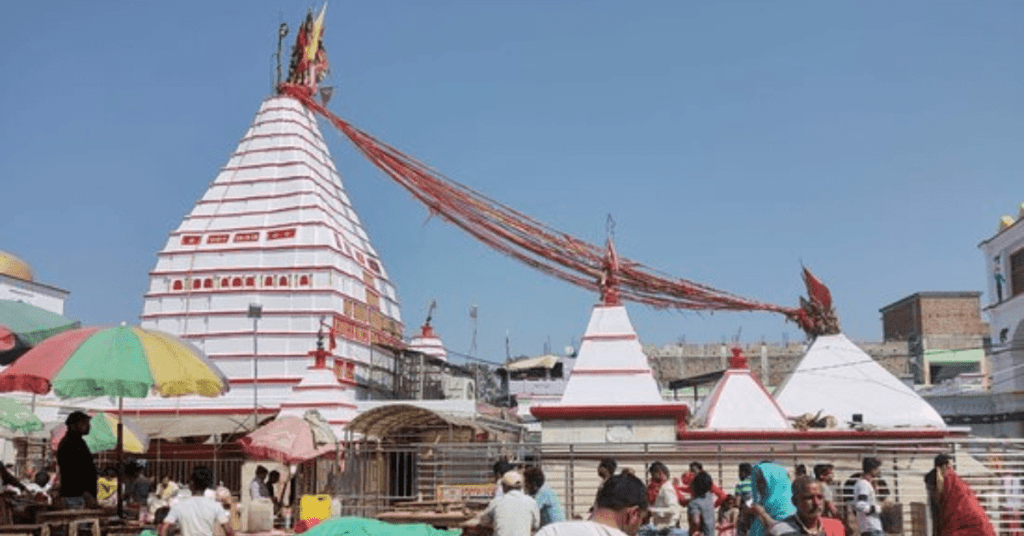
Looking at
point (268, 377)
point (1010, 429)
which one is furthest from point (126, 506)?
point (1010, 429)

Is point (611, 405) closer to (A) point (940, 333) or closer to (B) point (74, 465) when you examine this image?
(B) point (74, 465)

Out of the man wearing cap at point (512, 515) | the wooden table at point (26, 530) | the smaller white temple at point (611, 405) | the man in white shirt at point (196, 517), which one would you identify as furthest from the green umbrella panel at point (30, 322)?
the smaller white temple at point (611, 405)

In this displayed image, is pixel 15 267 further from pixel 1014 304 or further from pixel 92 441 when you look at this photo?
pixel 1014 304

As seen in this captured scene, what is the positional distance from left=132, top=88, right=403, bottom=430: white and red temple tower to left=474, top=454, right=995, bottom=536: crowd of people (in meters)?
21.3

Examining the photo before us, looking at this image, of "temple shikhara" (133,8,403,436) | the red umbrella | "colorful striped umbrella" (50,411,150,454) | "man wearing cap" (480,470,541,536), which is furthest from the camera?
"temple shikhara" (133,8,403,436)

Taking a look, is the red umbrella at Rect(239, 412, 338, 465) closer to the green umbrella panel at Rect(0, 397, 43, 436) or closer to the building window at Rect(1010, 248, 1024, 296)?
the green umbrella panel at Rect(0, 397, 43, 436)

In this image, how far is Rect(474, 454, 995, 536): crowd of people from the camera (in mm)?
4812

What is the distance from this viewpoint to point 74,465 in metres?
11.6

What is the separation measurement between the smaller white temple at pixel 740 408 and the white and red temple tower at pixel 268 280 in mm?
13456

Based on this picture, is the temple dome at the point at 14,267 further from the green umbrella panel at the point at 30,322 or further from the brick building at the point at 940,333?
the brick building at the point at 940,333

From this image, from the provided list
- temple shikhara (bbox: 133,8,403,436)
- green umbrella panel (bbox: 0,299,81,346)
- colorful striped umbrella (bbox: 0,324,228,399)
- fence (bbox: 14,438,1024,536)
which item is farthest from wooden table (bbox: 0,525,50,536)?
temple shikhara (bbox: 133,8,403,436)

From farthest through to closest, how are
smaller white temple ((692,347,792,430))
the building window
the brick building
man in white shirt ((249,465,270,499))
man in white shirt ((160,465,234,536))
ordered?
the brick building < the building window < smaller white temple ((692,347,792,430)) < man in white shirt ((249,465,270,499)) < man in white shirt ((160,465,234,536))

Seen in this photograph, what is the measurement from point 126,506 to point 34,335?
118 inches

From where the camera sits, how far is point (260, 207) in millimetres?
36688
